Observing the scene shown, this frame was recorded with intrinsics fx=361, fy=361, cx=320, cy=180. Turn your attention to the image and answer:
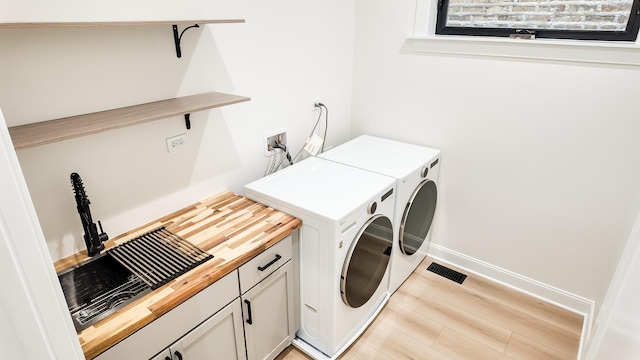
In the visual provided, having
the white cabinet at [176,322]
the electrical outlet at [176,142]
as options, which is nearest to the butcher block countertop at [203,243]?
the white cabinet at [176,322]

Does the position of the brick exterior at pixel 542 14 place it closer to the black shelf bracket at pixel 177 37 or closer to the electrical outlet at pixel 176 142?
the black shelf bracket at pixel 177 37

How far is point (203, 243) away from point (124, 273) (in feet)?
1.01

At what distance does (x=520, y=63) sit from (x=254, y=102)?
151cm

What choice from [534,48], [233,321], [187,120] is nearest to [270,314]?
[233,321]

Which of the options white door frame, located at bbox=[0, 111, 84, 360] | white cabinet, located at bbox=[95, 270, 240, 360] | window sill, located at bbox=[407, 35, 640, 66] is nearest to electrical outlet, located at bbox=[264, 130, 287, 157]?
white cabinet, located at bbox=[95, 270, 240, 360]

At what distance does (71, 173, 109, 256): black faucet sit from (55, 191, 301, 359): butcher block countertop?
2.8 inches

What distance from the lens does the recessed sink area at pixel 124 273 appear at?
1211mm

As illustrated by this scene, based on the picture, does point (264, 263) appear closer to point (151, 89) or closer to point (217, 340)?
point (217, 340)

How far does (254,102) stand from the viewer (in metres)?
2.03

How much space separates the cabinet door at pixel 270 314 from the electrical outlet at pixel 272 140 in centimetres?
75

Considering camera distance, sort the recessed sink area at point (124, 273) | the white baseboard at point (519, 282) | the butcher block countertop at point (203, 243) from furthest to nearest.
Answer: the white baseboard at point (519, 282) → the recessed sink area at point (124, 273) → the butcher block countertop at point (203, 243)

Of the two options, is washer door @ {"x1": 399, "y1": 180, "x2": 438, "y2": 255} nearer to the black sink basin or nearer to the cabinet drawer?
the cabinet drawer

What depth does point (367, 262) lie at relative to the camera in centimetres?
191

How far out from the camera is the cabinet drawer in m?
1.50
